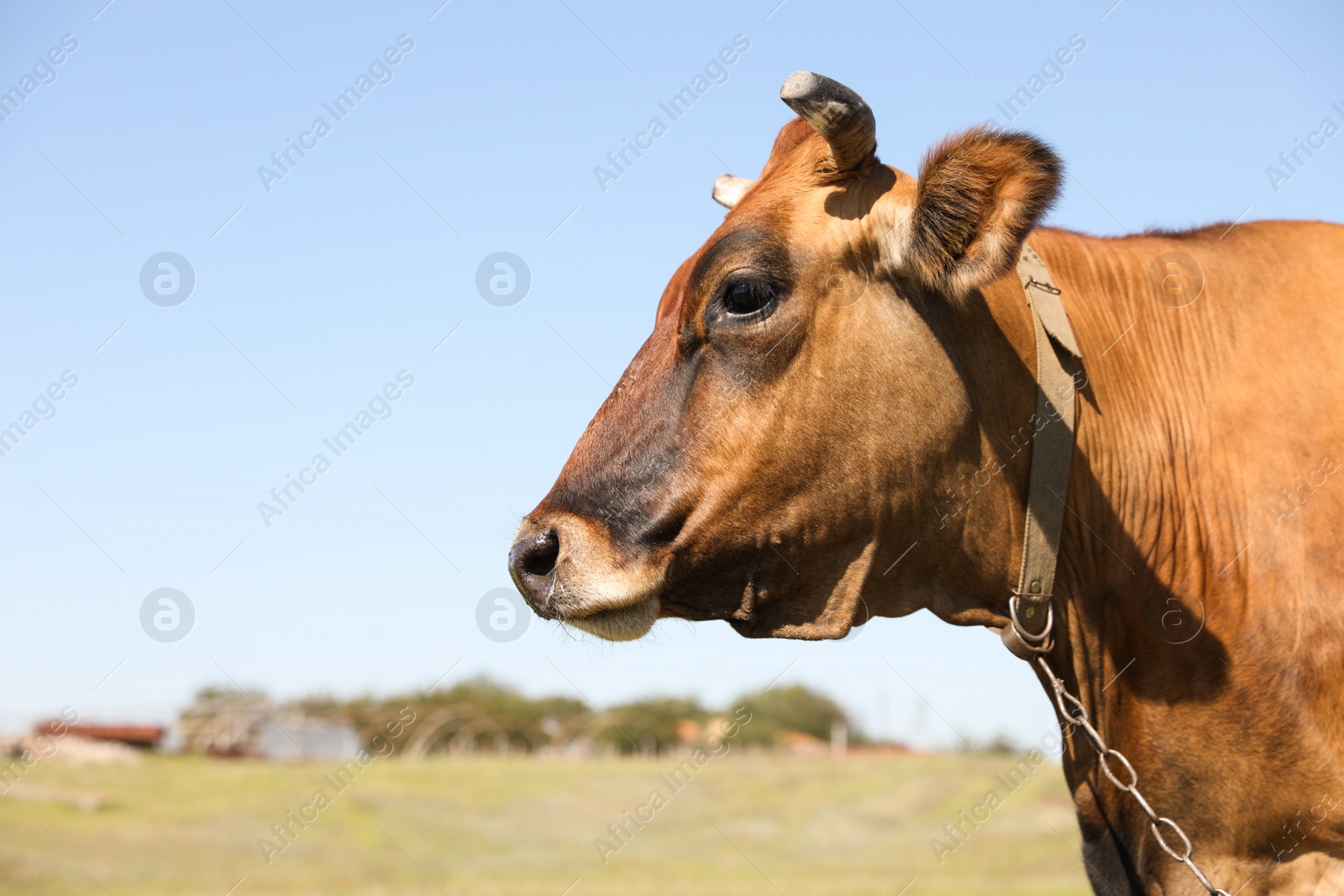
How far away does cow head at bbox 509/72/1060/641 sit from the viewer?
3.52m

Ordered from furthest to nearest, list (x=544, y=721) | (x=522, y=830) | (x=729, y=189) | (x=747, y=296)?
(x=544, y=721), (x=522, y=830), (x=729, y=189), (x=747, y=296)

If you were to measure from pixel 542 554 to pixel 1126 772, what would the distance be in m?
2.02

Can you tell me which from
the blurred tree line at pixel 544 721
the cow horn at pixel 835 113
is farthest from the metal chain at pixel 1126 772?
the blurred tree line at pixel 544 721

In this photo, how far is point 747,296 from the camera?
367 cm

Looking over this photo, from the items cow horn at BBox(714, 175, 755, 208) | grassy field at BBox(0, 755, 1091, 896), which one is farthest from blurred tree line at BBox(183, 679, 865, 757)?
cow horn at BBox(714, 175, 755, 208)

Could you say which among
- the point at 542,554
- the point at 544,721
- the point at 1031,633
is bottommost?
the point at 544,721

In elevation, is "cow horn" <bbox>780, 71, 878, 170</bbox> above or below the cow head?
above

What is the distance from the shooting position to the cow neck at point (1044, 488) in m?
3.53

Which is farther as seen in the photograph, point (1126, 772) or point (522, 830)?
point (522, 830)

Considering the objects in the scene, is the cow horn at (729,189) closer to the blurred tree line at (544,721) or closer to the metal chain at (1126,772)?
the metal chain at (1126,772)

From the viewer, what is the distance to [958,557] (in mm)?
3631

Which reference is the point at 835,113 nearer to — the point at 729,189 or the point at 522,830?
the point at 729,189

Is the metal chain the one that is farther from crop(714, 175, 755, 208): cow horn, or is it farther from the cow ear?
crop(714, 175, 755, 208): cow horn

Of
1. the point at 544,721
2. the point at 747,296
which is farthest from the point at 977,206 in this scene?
the point at 544,721
